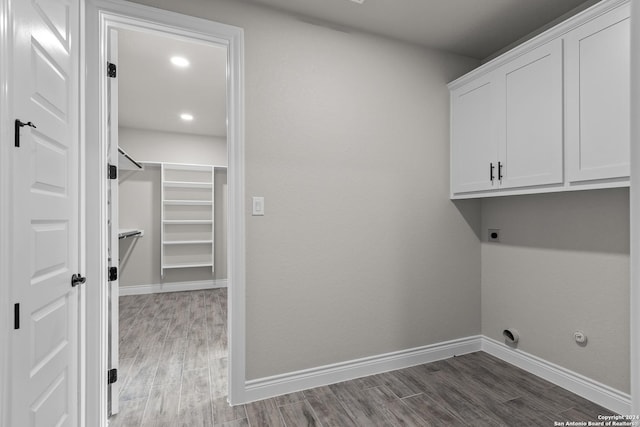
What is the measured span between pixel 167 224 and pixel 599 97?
5348 millimetres

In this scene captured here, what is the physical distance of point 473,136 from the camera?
2592 mm

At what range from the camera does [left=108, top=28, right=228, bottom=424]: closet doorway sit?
2205mm

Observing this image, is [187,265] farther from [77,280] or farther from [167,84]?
[77,280]

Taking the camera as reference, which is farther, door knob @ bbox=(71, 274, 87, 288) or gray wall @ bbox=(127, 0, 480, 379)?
gray wall @ bbox=(127, 0, 480, 379)

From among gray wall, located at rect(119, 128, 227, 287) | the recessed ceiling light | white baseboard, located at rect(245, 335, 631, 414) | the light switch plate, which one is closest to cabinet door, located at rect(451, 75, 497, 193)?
white baseboard, located at rect(245, 335, 631, 414)

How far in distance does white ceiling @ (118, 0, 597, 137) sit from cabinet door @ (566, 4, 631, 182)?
530mm

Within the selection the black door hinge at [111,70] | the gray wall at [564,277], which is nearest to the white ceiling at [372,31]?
the black door hinge at [111,70]

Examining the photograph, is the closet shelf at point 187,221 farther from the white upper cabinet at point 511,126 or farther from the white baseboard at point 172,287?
the white upper cabinet at point 511,126

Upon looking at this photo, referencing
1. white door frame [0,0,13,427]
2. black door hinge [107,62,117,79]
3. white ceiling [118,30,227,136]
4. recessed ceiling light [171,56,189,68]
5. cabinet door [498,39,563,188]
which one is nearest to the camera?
white door frame [0,0,13,427]

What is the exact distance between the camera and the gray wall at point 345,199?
2178 millimetres

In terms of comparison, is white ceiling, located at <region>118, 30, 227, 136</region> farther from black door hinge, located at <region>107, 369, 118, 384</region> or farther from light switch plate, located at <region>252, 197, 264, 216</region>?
black door hinge, located at <region>107, 369, 118, 384</region>

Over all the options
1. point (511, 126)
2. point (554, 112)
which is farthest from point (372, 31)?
point (554, 112)

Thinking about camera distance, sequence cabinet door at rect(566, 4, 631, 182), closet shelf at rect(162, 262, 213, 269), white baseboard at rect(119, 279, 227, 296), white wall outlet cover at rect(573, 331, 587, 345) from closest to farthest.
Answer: cabinet door at rect(566, 4, 631, 182)
white wall outlet cover at rect(573, 331, 587, 345)
white baseboard at rect(119, 279, 227, 296)
closet shelf at rect(162, 262, 213, 269)

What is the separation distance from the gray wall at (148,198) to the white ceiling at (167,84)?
0.80 ft
